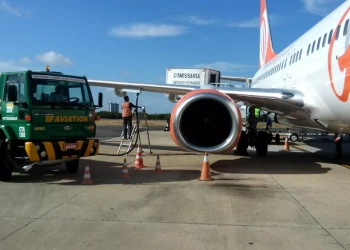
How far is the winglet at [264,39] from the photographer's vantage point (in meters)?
19.9

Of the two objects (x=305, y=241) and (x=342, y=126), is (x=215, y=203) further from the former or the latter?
(x=342, y=126)

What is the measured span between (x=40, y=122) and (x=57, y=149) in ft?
2.03

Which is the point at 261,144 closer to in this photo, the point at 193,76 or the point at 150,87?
the point at 150,87

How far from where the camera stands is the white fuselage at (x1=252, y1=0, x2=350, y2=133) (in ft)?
25.6

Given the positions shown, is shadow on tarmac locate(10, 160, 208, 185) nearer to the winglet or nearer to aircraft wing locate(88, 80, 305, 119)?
aircraft wing locate(88, 80, 305, 119)

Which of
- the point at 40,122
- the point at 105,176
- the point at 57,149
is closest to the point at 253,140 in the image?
the point at 105,176

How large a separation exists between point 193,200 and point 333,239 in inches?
93.0

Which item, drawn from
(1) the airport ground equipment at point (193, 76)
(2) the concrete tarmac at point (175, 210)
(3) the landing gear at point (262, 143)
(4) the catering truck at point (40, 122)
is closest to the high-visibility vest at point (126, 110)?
(3) the landing gear at point (262, 143)

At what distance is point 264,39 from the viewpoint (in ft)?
70.2

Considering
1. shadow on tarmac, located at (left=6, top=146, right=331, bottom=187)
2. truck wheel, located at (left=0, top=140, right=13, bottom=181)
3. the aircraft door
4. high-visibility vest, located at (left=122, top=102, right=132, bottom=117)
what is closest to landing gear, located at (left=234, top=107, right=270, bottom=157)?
shadow on tarmac, located at (left=6, top=146, right=331, bottom=187)

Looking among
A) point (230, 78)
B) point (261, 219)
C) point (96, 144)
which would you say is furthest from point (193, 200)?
point (230, 78)

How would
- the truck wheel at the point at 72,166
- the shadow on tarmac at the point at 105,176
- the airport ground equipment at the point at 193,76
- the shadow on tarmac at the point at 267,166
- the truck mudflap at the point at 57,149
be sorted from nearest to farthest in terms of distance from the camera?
the truck mudflap at the point at 57,149 < the shadow on tarmac at the point at 105,176 < the truck wheel at the point at 72,166 < the shadow on tarmac at the point at 267,166 < the airport ground equipment at the point at 193,76

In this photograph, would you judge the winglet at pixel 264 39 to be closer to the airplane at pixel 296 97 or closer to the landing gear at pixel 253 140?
the landing gear at pixel 253 140

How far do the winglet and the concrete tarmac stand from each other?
1175cm
